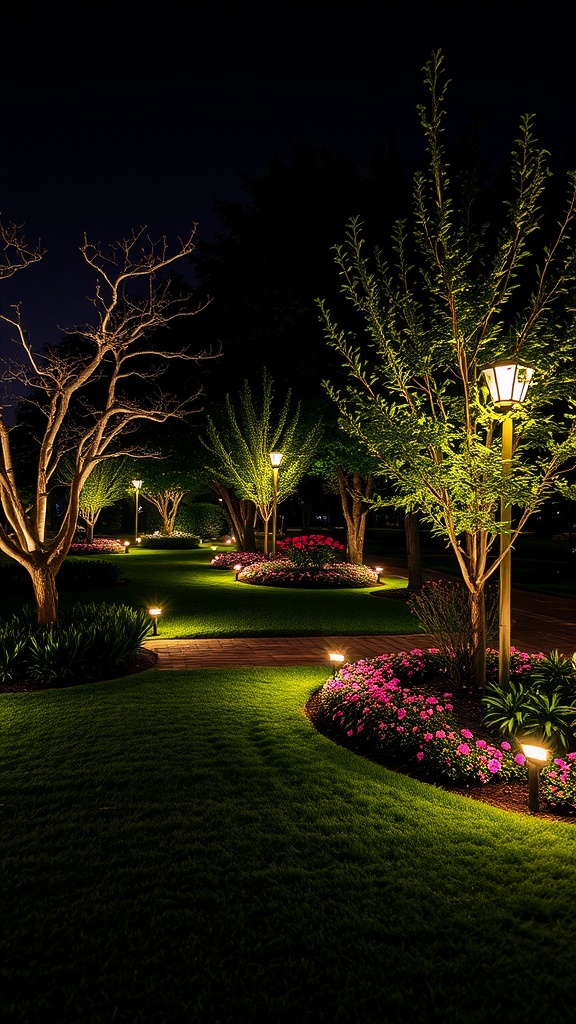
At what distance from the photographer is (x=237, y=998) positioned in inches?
105

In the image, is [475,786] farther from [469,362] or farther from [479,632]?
[469,362]

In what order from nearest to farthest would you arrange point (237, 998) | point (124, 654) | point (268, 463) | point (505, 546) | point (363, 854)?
point (237, 998), point (363, 854), point (505, 546), point (124, 654), point (268, 463)

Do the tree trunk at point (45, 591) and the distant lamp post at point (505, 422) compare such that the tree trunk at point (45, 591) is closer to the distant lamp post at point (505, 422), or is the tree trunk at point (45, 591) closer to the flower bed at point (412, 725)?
the flower bed at point (412, 725)

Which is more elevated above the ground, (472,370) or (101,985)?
(472,370)

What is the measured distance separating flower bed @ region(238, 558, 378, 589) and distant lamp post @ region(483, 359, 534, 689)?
1400cm

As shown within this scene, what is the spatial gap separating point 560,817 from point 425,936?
1.97 m

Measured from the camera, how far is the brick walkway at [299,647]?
967 centimetres

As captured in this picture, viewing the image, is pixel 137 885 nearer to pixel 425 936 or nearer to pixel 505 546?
pixel 425 936

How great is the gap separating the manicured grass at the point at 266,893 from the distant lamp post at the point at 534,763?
24 cm

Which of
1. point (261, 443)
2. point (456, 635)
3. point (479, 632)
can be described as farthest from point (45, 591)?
point (261, 443)

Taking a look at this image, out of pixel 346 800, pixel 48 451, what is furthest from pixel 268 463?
pixel 346 800

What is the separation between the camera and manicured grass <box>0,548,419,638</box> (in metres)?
12.5

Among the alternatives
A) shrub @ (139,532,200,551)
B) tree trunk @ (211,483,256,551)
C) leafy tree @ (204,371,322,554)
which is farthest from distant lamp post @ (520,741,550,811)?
shrub @ (139,532,200,551)

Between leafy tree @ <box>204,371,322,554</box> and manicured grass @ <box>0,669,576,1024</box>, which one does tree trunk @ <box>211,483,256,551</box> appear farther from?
manicured grass @ <box>0,669,576,1024</box>
